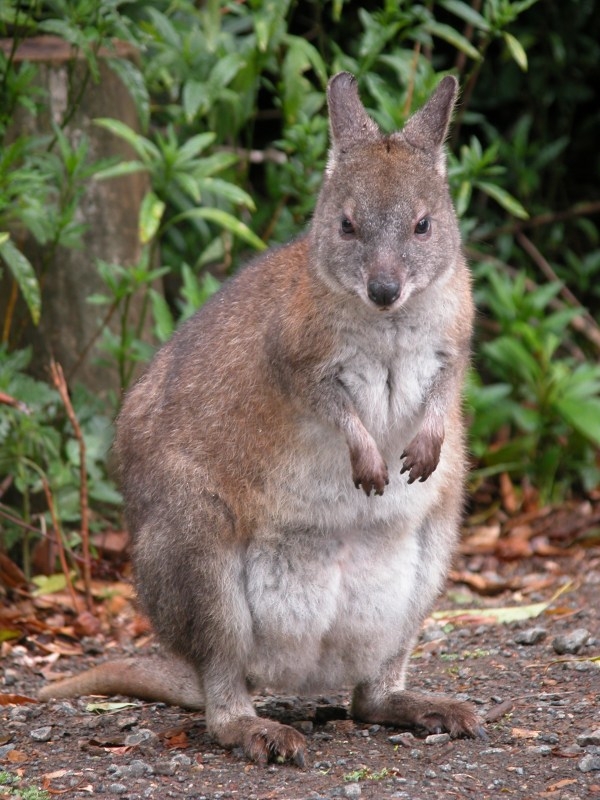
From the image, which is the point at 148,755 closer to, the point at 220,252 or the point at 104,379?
the point at 104,379

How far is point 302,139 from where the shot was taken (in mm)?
6820

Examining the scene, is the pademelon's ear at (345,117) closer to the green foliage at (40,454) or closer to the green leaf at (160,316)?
the green foliage at (40,454)

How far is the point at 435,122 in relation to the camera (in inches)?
183

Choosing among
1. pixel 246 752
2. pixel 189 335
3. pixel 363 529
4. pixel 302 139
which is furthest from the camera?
pixel 302 139

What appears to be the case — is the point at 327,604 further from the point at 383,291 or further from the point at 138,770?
the point at 383,291

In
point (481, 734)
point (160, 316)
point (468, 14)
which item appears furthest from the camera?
point (468, 14)

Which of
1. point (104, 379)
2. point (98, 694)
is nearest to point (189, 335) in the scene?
point (98, 694)

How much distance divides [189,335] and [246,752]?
5.20 feet

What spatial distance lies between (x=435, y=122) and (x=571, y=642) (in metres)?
2.15

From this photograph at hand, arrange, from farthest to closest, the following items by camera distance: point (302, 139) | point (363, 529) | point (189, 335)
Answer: point (302, 139) → point (189, 335) → point (363, 529)

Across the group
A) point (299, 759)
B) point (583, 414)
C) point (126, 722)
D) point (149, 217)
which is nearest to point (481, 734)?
point (299, 759)

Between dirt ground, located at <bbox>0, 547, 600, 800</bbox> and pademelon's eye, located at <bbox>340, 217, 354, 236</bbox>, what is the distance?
1.73 metres

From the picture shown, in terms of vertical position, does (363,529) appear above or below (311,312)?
below

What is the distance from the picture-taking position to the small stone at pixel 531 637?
5531 millimetres
